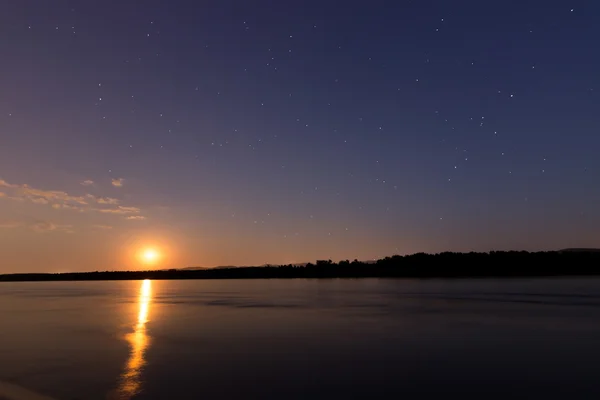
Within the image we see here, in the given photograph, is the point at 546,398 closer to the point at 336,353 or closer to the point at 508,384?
the point at 508,384

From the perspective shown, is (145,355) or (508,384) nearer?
(508,384)

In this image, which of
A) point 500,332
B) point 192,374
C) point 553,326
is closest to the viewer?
point 192,374

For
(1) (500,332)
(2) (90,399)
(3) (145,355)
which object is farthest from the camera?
(1) (500,332)

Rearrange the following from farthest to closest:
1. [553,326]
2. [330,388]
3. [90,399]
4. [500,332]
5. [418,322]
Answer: [418,322] < [553,326] < [500,332] < [330,388] < [90,399]

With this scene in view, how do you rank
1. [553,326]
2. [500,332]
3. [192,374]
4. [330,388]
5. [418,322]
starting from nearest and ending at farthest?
1. [330,388]
2. [192,374]
3. [500,332]
4. [553,326]
5. [418,322]

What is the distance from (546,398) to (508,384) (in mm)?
1474

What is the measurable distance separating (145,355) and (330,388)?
26.8ft

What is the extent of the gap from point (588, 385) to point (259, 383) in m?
8.66

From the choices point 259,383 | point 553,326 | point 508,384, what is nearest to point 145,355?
point 259,383

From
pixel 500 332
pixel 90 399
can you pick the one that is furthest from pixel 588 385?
pixel 90 399

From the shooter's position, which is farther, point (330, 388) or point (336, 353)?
point (336, 353)

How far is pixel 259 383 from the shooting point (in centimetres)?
1327

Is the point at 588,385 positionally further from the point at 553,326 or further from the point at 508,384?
the point at 553,326

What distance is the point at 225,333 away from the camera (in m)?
23.8
